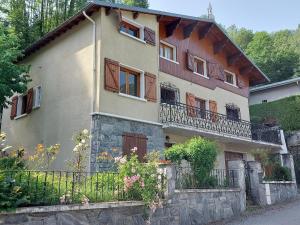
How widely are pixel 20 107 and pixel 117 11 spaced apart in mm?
7338

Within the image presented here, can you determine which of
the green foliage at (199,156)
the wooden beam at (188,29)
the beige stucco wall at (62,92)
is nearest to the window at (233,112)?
the wooden beam at (188,29)

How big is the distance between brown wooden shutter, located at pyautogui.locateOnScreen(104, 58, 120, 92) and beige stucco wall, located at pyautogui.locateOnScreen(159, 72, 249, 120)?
3.31 m

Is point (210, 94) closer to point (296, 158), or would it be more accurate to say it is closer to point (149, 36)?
point (149, 36)

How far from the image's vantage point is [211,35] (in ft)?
66.1

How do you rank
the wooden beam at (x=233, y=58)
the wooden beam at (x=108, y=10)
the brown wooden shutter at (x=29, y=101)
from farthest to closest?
the wooden beam at (x=233, y=58)
the brown wooden shutter at (x=29, y=101)
the wooden beam at (x=108, y=10)

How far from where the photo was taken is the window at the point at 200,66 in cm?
1933

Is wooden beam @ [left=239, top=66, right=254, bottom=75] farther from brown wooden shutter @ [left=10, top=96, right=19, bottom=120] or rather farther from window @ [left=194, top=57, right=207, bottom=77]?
brown wooden shutter @ [left=10, top=96, right=19, bottom=120]

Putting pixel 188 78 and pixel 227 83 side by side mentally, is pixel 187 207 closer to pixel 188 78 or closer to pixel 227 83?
pixel 188 78

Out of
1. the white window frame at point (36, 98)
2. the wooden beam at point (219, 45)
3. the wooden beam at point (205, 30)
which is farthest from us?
the wooden beam at point (219, 45)

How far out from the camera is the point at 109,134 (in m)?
12.6

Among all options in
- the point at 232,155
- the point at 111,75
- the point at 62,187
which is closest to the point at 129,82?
the point at 111,75

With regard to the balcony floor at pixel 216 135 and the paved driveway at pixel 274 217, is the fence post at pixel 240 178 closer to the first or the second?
the paved driveway at pixel 274 217

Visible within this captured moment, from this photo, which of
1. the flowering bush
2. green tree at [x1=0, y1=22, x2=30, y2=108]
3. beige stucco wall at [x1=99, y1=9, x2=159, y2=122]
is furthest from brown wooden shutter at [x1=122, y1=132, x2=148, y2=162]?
green tree at [x1=0, y1=22, x2=30, y2=108]

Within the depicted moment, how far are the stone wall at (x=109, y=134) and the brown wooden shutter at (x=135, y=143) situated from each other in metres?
0.18
